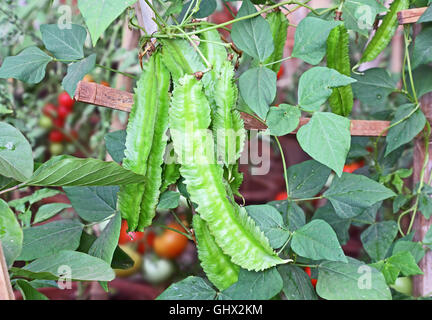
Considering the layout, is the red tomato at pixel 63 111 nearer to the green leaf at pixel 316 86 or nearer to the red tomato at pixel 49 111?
the red tomato at pixel 49 111

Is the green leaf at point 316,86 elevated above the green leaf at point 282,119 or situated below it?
above

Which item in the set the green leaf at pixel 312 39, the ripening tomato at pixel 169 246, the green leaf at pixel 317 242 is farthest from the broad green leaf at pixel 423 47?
the ripening tomato at pixel 169 246

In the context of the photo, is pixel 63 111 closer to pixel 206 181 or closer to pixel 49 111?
pixel 49 111

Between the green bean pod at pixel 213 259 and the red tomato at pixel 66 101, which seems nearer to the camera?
the green bean pod at pixel 213 259

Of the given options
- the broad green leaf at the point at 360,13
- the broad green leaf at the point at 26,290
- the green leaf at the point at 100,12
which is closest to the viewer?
the green leaf at the point at 100,12

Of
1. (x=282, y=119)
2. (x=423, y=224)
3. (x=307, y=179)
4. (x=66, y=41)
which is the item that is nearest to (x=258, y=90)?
(x=282, y=119)

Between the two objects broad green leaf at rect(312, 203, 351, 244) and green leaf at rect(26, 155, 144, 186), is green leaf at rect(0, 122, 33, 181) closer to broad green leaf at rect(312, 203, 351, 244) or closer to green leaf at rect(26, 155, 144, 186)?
green leaf at rect(26, 155, 144, 186)

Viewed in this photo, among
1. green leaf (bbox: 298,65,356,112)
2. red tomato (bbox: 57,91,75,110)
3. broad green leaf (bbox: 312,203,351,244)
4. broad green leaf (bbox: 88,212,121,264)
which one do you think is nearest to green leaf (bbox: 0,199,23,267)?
broad green leaf (bbox: 88,212,121,264)
